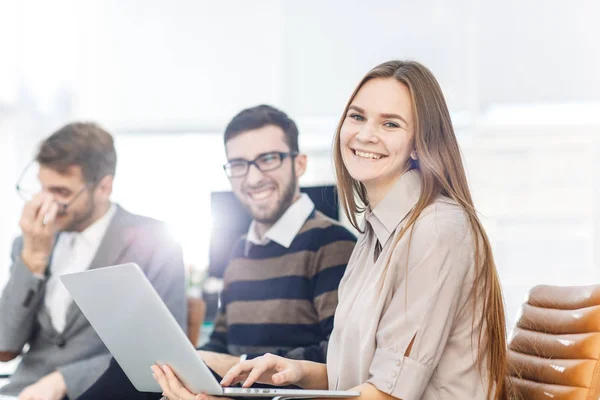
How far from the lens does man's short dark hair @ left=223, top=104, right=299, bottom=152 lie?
88.1 inches

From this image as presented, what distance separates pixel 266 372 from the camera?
61.6 inches

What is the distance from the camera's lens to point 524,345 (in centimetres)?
163

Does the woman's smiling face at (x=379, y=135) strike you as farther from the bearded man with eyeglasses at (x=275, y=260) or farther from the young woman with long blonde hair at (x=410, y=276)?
the bearded man with eyeglasses at (x=275, y=260)

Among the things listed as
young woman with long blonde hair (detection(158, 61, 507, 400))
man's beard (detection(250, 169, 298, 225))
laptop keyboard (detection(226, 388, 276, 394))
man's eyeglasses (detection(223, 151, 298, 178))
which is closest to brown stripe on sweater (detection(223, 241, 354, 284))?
man's beard (detection(250, 169, 298, 225))

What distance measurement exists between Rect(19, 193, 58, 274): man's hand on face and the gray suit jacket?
0.03 metres

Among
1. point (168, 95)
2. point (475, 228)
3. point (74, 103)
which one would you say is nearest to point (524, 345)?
point (475, 228)

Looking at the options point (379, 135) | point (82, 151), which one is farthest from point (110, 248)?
point (379, 135)

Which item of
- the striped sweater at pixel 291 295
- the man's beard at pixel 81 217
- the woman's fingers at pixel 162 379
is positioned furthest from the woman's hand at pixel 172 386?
the man's beard at pixel 81 217

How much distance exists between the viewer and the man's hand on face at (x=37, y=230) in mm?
2248

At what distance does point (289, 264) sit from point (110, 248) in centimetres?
58

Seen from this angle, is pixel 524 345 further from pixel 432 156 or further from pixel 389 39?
pixel 389 39

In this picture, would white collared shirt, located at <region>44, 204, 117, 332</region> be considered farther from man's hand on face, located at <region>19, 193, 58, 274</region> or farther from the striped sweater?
the striped sweater

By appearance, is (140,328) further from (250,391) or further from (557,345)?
(557,345)

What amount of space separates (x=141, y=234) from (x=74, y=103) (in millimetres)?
2585
